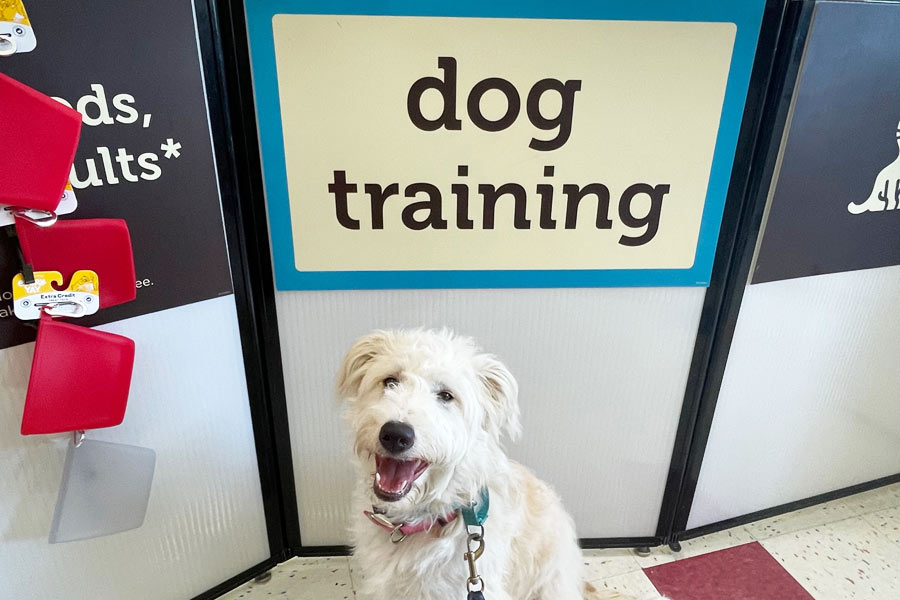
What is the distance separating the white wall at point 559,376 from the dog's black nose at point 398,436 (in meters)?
0.47

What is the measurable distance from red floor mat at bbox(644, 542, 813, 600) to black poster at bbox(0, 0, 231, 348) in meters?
1.58

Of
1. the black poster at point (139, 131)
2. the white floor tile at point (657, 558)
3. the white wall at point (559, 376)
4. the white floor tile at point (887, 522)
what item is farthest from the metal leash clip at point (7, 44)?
the white floor tile at point (887, 522)

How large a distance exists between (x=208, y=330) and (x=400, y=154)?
0.62m

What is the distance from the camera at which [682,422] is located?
5.25 feet

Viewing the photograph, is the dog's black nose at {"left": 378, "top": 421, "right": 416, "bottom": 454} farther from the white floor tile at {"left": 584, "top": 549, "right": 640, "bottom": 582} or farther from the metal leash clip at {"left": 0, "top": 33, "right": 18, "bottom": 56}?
the white floor tile at {"left": 584, "top": 549, "right": 640, "bottom": 582}

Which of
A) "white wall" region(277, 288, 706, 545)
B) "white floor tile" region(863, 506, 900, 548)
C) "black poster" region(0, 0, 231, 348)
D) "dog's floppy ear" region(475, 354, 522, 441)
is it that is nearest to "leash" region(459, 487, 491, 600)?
"dog's floppy ear" region(475, 354, 522, 441)

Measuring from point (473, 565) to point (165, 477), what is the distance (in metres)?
0.84

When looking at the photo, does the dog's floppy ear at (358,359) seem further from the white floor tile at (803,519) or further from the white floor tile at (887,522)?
the white floor tile at (887,522)

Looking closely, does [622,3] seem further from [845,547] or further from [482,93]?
[845,547]

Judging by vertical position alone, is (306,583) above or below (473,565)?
below

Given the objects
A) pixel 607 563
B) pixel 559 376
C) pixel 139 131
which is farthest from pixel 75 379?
pixel 607 563

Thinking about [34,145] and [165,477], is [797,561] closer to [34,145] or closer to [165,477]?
[165,477]

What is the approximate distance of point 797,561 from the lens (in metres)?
1.73

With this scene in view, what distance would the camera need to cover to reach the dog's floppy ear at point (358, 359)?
1.14 m
